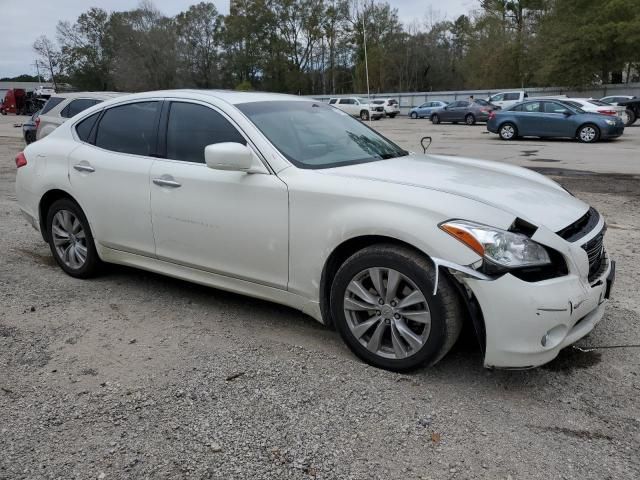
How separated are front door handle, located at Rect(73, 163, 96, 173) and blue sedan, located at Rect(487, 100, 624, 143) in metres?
17.8

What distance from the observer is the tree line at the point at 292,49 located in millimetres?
61844

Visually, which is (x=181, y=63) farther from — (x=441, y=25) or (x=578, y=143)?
(x=578, y=143)

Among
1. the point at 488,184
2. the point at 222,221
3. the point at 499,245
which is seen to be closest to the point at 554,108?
the point at 488,184

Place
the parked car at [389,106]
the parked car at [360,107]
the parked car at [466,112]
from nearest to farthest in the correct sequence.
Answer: the parked car at [466,112] < the parked car at [360,107] < the parked car at [389,106]

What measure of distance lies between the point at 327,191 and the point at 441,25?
7885 cm

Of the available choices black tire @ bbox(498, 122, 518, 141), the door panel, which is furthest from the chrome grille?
black tire @ bbox(498, 122, 518, 141)

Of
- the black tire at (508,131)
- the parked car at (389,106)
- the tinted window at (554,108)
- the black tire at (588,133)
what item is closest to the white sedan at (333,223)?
the black tire at (588,133)

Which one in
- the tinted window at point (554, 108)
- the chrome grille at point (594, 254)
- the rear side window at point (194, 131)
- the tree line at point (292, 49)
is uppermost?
the tree line at point (292, 49)

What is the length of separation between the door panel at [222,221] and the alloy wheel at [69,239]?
40.9 inches

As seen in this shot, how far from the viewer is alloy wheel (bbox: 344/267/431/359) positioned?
3092 millimetres

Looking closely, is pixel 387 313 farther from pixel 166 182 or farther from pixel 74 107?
pixel 74 107

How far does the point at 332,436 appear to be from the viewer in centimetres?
271

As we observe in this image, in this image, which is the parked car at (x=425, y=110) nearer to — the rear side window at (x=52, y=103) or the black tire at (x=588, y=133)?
the black tire at (x=588, y=133)

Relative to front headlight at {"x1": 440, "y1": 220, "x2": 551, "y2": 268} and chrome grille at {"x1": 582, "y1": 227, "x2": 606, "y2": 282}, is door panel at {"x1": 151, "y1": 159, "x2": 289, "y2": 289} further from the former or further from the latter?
chrome grille at {"x1": 582, "y1": 227, "x2": 606, "y2": 282}
